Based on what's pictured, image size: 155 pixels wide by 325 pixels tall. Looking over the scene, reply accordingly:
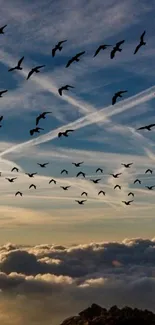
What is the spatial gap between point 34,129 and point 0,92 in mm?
17572

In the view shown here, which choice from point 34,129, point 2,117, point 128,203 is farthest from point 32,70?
point 128,203

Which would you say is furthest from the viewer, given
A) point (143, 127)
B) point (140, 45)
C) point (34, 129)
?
point (34, 129)

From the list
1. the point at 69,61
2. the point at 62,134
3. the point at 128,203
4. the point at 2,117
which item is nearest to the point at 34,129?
the point at 62,134

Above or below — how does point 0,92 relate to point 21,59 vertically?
below

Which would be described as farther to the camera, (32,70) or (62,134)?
(62,134)

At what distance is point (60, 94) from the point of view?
A: 6794cm

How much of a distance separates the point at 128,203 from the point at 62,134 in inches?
1623

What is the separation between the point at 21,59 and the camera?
221 feet

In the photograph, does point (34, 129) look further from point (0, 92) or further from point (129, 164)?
point (129, 164)

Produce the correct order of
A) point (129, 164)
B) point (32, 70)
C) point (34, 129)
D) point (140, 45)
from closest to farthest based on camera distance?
1. point (140, 45)
2. point (32, 70)
3. point (34, 129)
4. point (129, 164)

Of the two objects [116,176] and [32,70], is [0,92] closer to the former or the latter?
[32,70]

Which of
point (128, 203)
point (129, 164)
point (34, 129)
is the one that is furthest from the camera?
point (128, 203)

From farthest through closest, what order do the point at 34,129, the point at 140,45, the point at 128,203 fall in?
the point at 128,203, the point at 34,129, the point at 140,45

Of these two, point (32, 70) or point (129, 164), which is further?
point (129, 164)
